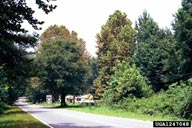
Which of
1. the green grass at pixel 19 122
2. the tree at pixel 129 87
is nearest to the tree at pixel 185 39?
the tree at pixel 129 87

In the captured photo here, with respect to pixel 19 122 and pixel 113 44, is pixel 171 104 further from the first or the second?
pixel 113 44

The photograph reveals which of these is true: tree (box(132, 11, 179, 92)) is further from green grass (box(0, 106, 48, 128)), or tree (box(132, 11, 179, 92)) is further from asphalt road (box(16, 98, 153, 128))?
green grass (box(0, 106, 48, 128))

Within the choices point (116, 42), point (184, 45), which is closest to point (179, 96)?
point (184, 45)

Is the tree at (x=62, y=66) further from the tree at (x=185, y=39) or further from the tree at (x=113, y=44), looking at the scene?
the tree at (x=185, y=39)

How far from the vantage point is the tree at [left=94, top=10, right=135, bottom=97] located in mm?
73438

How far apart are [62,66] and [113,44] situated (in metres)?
11.0

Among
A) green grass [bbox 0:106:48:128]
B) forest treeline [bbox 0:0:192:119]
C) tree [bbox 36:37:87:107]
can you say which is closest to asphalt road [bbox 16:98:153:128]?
green grass [bbox 0:106:48:128]

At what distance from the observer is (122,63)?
5562cm

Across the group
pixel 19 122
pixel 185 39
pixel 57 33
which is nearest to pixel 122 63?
pixel 185 39

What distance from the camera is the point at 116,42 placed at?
2891 inches

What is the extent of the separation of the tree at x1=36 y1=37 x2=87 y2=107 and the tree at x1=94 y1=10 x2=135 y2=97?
16.7 ft

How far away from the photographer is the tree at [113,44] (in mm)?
73438

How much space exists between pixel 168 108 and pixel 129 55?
124 ft

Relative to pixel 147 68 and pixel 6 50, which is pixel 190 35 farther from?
pixel 6 50
